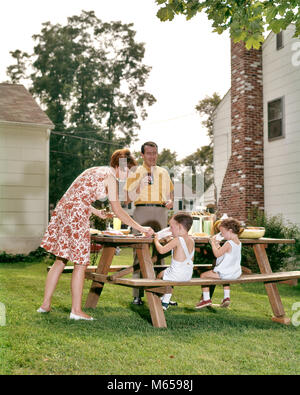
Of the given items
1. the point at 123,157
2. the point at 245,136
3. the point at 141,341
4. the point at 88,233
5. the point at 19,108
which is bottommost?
the point at 141,341

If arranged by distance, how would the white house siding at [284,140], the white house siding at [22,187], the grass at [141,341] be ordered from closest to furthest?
the grass at [141,341], the white house siding at [284,140], the white house siding at [22,187]

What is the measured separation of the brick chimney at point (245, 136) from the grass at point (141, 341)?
623 centimetres

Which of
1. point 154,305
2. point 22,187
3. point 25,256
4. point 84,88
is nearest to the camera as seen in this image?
point 154,305

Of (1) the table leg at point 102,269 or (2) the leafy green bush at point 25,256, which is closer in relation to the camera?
(1) the table leg at point 102,269

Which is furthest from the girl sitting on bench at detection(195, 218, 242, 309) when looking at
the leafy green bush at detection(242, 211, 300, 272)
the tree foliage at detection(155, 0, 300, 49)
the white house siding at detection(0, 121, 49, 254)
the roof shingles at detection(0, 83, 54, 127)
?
the roof shingles at detection(0, 83, 54, 127)

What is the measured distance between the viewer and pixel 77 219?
4.90 meters

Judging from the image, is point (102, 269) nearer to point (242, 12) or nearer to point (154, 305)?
point (154, 305)

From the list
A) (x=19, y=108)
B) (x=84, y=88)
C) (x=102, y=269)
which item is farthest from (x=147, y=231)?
(x=84, y=88)

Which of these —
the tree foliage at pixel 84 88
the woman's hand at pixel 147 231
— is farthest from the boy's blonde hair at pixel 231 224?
the tree foliage at pixel 84 88

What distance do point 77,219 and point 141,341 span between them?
4.79ft

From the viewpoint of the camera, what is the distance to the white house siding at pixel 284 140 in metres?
11.8

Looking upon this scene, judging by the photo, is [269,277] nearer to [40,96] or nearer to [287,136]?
[287,136]

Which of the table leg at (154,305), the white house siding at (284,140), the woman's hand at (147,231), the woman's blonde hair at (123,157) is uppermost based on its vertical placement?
the white house siding at (284,140)

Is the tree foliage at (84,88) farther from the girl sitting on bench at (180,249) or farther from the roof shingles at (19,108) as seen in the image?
the girl sitting on bench at (180,249)
